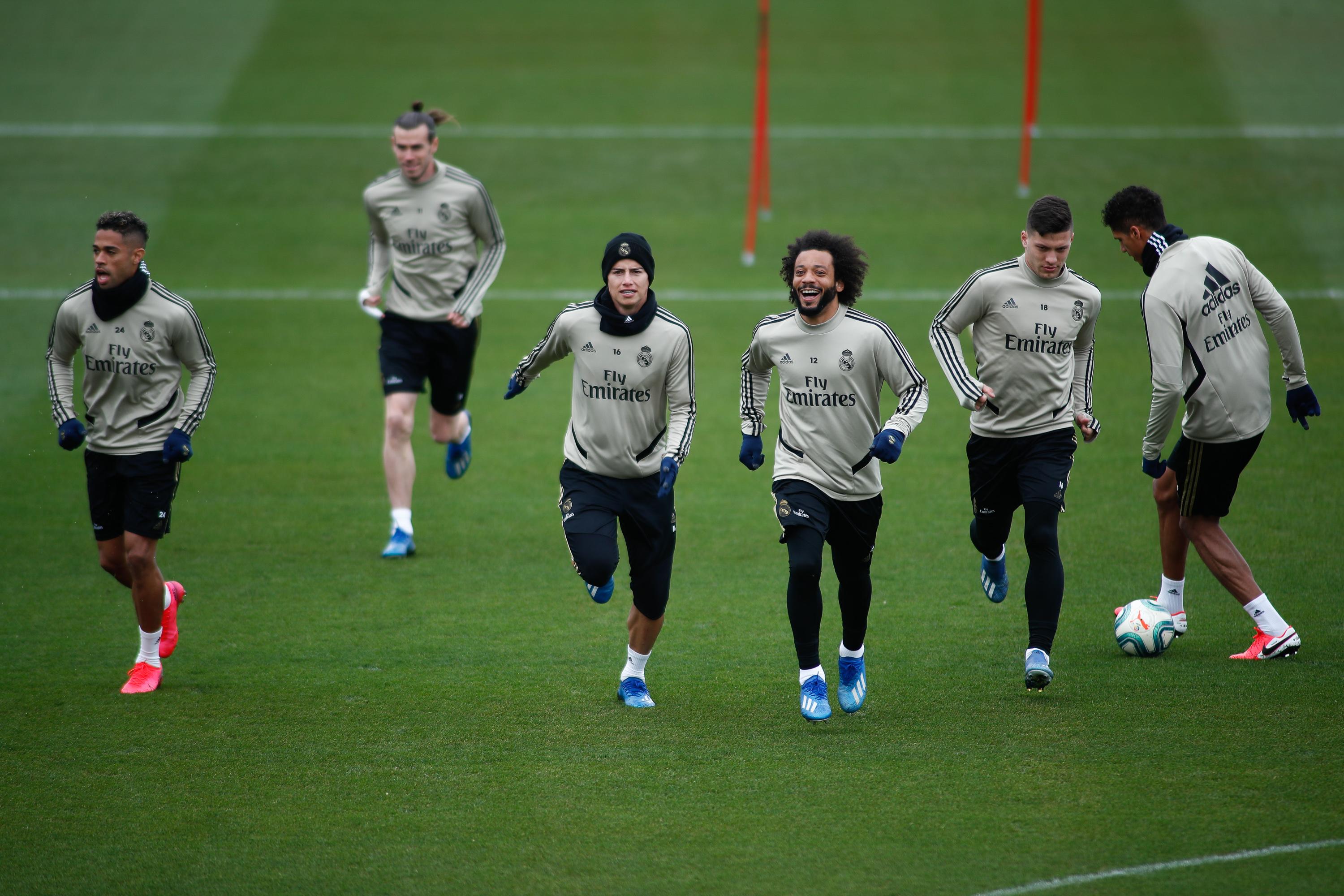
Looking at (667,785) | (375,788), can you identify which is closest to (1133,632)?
(667,785)

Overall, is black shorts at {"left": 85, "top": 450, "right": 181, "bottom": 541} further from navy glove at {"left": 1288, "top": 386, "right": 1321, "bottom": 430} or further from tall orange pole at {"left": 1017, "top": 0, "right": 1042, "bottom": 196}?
tall orange pole at {"left": 1017, "top": 0, "right": 1042, "bottom": 196}

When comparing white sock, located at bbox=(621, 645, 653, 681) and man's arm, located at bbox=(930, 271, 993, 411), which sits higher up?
man's arm, located at bbox=(930, 271, 993, 411)

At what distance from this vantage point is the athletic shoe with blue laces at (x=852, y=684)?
632 cm

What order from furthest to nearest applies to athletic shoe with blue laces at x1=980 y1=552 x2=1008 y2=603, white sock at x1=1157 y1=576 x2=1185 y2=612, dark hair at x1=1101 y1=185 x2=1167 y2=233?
athletic shoe with blue laces at x1=980 y1=552 x2=1008 y2=603, white sock at x1=1157 y1=576 x2=1185 y2=612, dark hair at x1=1101 y1=185 x2=1167 y2=233

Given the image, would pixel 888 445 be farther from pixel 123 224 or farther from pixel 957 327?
pixel 123 224

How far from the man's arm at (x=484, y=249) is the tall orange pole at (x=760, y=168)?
17.8 ft

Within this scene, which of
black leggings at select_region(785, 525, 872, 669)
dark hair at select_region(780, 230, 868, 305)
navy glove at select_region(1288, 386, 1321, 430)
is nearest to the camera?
black leggings at select_region(785, 525, 872, 669)

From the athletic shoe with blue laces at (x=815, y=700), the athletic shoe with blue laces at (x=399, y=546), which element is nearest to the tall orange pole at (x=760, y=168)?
the athletic shoe with blue laces at (x=399, y=546)

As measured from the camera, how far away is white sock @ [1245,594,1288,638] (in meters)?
6.84

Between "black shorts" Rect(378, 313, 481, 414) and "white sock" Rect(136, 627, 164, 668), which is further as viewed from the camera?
"black shorts" Rect(378, 313, 481, 414)

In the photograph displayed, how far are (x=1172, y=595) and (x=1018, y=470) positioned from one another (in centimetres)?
141

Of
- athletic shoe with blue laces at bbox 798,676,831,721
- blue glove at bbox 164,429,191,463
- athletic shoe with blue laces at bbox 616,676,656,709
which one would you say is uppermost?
→ blue glove at bbox 164,429,191,463

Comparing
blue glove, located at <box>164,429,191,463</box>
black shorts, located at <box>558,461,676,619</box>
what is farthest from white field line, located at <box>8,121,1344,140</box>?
black shorts, located at <box>558,461,676,619</box>

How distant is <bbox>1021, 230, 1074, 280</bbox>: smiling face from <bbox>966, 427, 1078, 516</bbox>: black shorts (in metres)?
0.81
